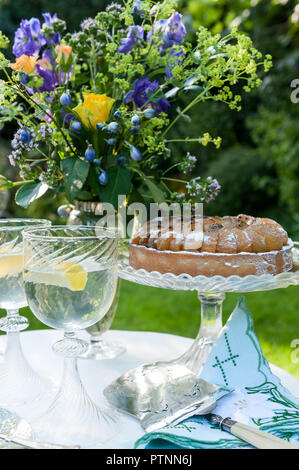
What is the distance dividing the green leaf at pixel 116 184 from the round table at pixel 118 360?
406 mm

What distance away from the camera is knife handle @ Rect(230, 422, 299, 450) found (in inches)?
30.1

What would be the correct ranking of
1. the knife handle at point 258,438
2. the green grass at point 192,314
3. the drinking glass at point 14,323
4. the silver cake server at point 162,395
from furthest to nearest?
1. the green grass at point 192,314
2. the drinking glass at point 14,323
3. the silver cake server at point 162,395
4. the knife handle at point 258,438

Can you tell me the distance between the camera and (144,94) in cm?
132

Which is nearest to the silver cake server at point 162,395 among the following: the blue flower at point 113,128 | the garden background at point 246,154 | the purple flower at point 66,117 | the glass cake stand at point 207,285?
the glass cake stand at point 207,285

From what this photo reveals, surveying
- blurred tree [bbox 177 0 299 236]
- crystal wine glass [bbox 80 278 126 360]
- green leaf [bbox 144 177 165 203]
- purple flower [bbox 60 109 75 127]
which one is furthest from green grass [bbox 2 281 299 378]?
purple flower [bbox 60 109 75 127]

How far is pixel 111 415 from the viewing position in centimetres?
96

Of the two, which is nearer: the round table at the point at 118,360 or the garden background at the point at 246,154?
the round table at the point at 118,360

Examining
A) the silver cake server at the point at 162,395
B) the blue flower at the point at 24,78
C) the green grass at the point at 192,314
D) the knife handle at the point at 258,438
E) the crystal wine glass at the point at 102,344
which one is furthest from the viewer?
the green grass at the point at 192,314

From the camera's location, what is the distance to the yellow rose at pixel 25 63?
1.18 m

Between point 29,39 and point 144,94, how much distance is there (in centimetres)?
31

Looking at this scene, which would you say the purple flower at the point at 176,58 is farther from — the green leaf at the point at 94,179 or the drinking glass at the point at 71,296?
the drinking glass at the point at 71,296

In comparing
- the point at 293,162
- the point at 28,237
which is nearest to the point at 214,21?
the point at 293,162

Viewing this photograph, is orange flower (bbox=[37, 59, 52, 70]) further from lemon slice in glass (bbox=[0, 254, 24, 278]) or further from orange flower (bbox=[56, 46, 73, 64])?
lemon slice in glass (bbox=[0, 254, 24, 278])

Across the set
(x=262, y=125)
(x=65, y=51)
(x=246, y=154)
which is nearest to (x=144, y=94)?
(x=65, y=51)
